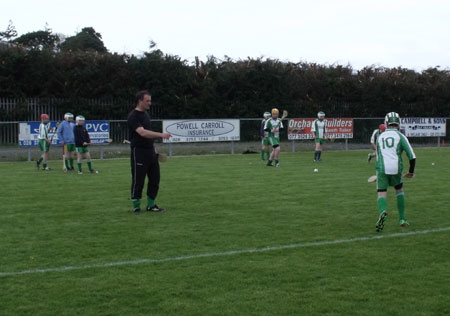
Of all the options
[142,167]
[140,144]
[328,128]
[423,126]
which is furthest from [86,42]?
[142,167]

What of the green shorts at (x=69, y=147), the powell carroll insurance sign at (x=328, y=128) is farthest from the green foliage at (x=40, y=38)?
the green shorts at (x=69, y=147)

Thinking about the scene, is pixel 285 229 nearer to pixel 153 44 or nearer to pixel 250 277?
pixel 250 277

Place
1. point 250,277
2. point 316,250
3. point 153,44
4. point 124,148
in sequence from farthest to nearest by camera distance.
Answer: point 153,44 → point 124,148 → point 316,250 → point 250,277

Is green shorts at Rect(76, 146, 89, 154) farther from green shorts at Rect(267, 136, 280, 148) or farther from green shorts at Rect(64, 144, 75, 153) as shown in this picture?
green shorts at Rect(267, 136, 280, 148)

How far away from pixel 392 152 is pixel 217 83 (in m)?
28.3

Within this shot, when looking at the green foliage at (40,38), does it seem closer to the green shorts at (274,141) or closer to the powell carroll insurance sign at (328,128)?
the powell carroll insurance sign at (328,128)

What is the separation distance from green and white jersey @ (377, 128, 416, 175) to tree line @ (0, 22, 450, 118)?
25.2m

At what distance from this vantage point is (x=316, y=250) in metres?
7.74

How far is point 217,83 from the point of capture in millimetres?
37031

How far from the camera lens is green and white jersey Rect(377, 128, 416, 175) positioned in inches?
364

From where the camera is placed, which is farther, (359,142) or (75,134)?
(359,142)

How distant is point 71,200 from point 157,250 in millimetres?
5585

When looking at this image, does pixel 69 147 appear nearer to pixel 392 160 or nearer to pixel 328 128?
pixel 392 160

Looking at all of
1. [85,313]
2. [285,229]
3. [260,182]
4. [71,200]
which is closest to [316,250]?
[285,229]
